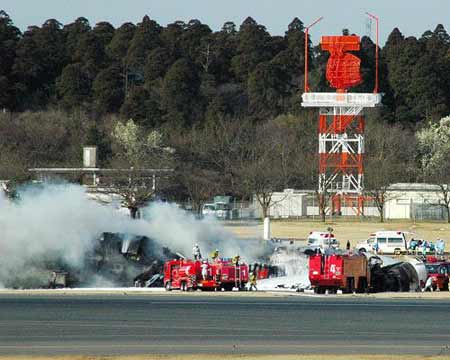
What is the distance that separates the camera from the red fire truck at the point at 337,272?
57.2m

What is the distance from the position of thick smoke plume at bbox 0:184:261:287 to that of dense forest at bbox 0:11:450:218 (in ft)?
140

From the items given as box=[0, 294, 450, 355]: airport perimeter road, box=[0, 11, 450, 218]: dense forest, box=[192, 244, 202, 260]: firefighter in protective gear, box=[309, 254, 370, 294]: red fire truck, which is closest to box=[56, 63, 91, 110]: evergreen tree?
box=[0, 11, 450, 218]: dense forest

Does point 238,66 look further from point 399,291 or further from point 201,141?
point 399,291

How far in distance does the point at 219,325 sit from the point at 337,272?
15.5 metres

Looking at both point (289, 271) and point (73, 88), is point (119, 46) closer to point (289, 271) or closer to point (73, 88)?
point (73, 88)

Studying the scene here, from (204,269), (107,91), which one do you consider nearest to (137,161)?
(107,91)

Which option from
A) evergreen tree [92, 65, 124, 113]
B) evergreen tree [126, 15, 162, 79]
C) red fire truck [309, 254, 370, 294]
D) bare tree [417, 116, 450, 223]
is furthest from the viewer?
evergreen tree [126, 15, 162, 79]

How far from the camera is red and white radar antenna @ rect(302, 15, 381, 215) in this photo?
129 meters

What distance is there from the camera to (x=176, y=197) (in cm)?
12488

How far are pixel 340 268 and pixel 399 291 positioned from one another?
5043mm

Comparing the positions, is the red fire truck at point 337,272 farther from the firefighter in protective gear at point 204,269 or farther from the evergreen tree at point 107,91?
the evergreen tree at point 107,91

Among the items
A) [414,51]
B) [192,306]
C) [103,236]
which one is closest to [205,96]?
[414,51]

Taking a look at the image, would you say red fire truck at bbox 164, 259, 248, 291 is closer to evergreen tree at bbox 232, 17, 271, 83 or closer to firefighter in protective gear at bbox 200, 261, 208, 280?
firefighter in protective gear at bbox 200, 261, 208, 280

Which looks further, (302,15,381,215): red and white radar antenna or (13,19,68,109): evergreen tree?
(13,19,68,109): evergreen tree
